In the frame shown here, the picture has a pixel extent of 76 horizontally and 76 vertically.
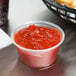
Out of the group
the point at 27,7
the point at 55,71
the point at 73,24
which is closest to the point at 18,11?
the point at 27,7

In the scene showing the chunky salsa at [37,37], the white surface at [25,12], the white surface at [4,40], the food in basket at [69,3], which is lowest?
the white surface at [25,12]

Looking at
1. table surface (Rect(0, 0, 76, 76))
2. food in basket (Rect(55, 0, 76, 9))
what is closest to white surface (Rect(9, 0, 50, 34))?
table surface (Rect(0, 0, 76, 76))

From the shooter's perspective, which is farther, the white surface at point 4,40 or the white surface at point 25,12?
the white surface at point 25,12

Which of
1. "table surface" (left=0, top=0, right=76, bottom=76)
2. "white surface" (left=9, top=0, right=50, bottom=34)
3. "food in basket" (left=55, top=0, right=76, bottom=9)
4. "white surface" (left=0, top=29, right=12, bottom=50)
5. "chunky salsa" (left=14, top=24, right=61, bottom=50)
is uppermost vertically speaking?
"food in basket" (left=55, top=0, right=76, bottom=9)

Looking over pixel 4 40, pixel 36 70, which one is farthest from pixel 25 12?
pixel 36 70

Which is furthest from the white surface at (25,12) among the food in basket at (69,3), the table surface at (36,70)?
the food in basket at (69,3)

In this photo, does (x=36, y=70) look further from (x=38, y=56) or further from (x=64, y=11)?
(x=64, y=11)

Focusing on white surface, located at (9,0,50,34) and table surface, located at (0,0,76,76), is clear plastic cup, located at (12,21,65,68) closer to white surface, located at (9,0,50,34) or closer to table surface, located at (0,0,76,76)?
table surface, located at (0,0,76,76)

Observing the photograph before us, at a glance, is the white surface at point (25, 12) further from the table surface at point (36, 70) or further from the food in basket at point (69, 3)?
the food in basket at point (69, 3)

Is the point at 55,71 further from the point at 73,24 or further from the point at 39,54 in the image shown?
the point at 73,24
